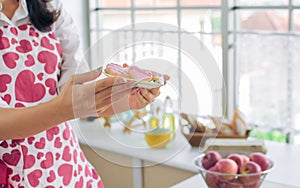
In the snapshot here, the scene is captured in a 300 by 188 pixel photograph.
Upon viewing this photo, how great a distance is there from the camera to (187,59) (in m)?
1.03

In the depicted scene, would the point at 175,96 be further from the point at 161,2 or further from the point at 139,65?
the point at 161,2

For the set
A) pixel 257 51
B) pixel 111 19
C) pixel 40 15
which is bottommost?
pixel 257 51

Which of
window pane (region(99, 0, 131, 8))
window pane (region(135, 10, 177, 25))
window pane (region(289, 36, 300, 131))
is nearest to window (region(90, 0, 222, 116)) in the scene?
window pane (region(289, 36, 300, 131))

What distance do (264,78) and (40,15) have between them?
3.78 ft

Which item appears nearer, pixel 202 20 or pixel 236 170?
pixel 236 170

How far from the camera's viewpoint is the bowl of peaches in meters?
1.41

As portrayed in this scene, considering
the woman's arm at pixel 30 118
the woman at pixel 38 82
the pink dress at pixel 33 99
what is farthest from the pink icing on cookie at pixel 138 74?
the pink dress at pixel 33 99

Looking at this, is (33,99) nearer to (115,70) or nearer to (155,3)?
(115,70)

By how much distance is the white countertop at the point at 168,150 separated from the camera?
112cm

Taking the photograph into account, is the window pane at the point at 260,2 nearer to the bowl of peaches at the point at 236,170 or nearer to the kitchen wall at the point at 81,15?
the bowl of peaches at the point at 236,170

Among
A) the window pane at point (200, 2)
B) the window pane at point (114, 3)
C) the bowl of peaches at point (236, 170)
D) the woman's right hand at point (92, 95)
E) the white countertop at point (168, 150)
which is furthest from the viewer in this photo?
the window pane at point (114, 3)

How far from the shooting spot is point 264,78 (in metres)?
2.20

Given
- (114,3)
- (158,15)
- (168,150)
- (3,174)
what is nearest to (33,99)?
(3,174)

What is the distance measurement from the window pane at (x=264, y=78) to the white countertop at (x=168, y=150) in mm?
176
